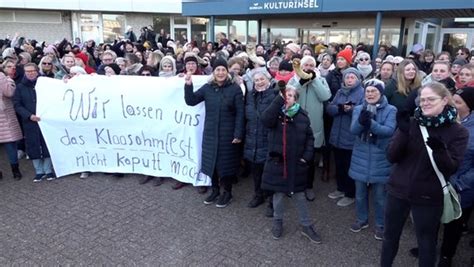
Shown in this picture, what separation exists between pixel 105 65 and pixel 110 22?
18979mm

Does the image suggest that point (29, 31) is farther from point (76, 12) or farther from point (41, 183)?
point (41, 183)

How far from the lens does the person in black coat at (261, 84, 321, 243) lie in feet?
12.3

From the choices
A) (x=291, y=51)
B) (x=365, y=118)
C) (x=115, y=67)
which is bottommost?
(x=365, y=118)

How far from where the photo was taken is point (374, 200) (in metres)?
4.06

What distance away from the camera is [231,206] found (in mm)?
4805

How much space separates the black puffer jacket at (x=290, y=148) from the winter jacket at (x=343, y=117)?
1.04 m

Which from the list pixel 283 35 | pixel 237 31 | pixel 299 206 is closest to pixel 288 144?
pixel 299 206

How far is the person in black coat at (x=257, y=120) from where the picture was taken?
170 inches

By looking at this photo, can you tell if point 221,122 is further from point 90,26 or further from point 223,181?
point 90,26

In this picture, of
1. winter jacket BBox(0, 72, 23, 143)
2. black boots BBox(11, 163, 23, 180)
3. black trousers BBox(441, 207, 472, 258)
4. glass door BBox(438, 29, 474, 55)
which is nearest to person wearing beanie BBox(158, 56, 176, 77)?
winter jacket BBox(0, 72, 23, 143)

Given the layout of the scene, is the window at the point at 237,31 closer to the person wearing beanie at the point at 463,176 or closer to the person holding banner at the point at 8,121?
the person holding banner at the point at 8,121

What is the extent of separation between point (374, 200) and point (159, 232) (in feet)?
7.77

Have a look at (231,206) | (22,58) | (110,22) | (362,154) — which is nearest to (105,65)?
(22,58)

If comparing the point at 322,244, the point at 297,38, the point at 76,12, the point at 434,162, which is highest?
the point at 76,12
